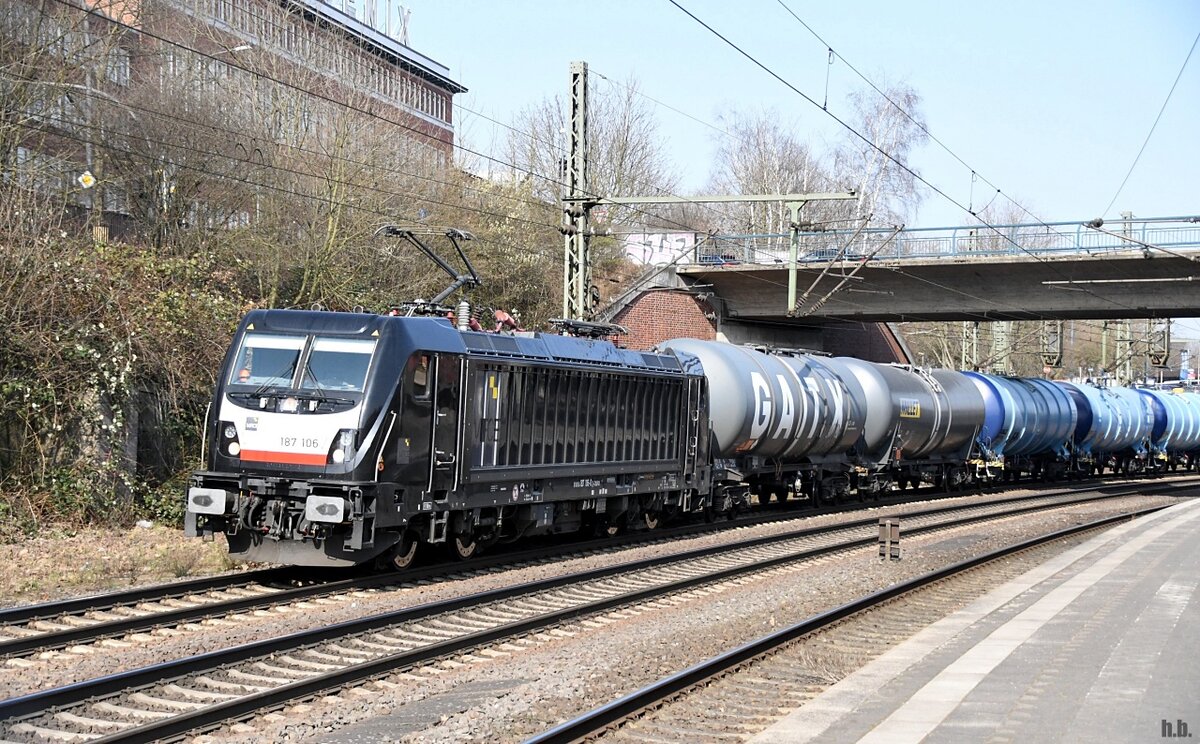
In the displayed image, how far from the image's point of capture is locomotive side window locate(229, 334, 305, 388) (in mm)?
14531

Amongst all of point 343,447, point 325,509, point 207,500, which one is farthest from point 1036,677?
point 207,500

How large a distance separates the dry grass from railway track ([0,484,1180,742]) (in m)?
4.10

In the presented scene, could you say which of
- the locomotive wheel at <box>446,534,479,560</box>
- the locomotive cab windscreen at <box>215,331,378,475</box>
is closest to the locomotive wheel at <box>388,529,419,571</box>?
the locomotive wheel at <box>446,534,479,560</box>

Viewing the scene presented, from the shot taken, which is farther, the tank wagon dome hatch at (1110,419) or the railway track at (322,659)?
the tank wagon dome hatch at (1110,419)

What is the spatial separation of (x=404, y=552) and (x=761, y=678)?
6.61m

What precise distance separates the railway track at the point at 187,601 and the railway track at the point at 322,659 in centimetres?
167

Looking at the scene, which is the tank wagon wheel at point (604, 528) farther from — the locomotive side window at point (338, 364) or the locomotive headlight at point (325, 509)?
the locomotive headlight at point (325, 509)

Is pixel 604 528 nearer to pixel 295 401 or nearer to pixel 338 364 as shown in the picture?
pixel 338 364

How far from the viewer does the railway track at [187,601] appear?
11023mm

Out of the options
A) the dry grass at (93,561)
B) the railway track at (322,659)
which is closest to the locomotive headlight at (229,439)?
the dry grass at (93,561)

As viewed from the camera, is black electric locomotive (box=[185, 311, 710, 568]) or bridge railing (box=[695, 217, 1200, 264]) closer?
black electric locomotive (box=[185, 311, 710, 568])

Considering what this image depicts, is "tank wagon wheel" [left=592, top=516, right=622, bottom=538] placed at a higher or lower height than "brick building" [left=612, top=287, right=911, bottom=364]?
lower

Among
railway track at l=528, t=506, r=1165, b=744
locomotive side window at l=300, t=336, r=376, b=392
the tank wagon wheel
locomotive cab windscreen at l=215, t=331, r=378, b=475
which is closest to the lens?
railway track at l=528, t=506, r=1165, b=744

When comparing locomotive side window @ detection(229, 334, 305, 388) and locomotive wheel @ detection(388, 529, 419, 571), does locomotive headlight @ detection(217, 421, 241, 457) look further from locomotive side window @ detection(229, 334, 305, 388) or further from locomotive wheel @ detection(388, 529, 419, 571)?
locomotive wheel @ detection(388, 529, 419, 571)
